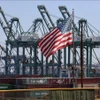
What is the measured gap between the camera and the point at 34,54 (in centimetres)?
11775

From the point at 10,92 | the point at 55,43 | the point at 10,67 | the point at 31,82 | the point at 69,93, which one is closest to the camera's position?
the point at 10,92

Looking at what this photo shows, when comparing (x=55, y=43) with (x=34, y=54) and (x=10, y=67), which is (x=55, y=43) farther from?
(x=10, y=67)

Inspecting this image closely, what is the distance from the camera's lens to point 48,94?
50.9 feet

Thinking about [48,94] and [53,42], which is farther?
[53,42]

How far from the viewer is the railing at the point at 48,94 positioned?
1481cm

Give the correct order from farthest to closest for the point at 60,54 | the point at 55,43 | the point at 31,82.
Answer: the point at 60,54
the point at 31,82
the point at 55,43

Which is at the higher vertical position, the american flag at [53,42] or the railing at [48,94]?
the american flag at [53,42]

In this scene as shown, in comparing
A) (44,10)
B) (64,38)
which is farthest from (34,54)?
(64,38)

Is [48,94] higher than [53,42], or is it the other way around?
[53,42]

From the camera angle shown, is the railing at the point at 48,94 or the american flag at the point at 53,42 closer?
the railing at the point at 48,94

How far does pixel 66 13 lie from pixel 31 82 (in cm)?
6086

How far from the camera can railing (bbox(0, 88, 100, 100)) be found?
14.8 meters

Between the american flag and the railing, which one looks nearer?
the railing

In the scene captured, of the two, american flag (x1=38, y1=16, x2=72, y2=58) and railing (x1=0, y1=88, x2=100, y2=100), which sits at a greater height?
american flag (x1=38, y1=16, x2=72, y2=58)
